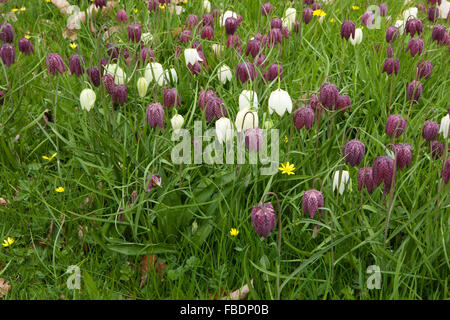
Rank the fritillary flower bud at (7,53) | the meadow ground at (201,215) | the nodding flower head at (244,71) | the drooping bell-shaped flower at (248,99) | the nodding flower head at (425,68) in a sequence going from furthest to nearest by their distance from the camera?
the nodding flower head at (425,68), the fritillary flower bud at (7,53), the nodding flower head at (244,71), the drooping bell-shaped flower at (248,99), the meadow ground at (201,215)

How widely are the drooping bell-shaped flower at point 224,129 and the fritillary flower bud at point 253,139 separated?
0.11 meters

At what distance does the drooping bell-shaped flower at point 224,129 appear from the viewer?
1849 mm

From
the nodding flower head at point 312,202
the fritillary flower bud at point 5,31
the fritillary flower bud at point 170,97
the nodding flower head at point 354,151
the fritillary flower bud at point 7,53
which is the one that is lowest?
the nodding flower head at point 312,202

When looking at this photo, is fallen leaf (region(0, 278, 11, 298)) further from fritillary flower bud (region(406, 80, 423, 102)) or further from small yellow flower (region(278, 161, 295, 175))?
fritillary flower bud (region(406, 80, 423, 102))

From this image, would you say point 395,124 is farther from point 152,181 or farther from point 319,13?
point 319,13

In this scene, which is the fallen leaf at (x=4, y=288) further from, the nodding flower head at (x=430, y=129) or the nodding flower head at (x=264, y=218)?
the nodding flower head at (x=430, y=129)

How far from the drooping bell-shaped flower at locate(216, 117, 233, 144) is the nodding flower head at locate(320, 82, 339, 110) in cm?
35

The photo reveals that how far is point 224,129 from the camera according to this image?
6.09 ft

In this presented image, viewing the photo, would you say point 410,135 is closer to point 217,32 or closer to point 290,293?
point 290,293

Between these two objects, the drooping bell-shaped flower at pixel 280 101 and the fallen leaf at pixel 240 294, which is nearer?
the fallen leaf at pixel 240 294

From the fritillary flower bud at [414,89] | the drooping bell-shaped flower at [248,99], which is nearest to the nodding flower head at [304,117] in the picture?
the drooping bell-shaped flower at [248,99]

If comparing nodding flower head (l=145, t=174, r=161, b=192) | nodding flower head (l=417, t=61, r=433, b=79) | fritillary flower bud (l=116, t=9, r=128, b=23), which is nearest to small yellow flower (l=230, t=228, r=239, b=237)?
nodding flower head (l=145, t=174, r=161, b=192)

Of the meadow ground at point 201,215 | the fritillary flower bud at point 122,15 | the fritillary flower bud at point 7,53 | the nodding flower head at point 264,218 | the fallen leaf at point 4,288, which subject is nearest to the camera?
the nodding flower head at point 264,218

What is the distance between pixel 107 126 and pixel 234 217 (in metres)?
0.67
